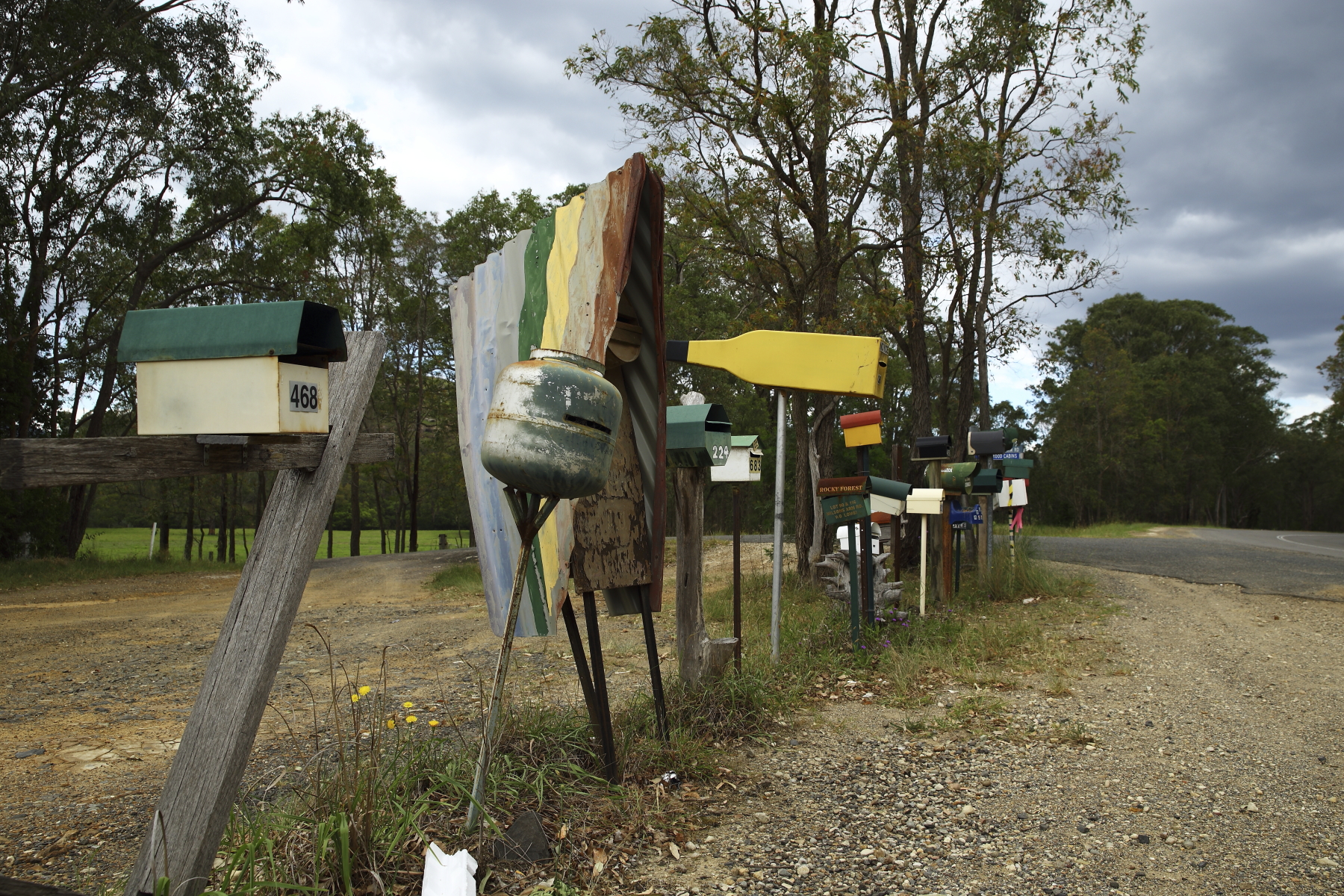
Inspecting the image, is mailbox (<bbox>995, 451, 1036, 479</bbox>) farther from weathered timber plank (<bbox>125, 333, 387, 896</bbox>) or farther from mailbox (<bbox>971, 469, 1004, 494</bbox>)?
weathered timber plank (<bbox>125, 333, 387, 896</bbox>)

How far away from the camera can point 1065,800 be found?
11.3 feet

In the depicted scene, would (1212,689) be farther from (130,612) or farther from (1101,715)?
(130,612)

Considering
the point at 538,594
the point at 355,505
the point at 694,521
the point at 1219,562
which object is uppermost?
the point at 694,521

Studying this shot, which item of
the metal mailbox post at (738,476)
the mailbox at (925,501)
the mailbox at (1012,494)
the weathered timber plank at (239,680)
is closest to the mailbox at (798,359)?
the metal mailbox post at (738,476)

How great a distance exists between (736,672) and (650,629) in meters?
1.13

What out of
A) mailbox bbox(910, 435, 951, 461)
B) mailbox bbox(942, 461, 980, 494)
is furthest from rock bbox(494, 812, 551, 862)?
mailbox bbox(910, 435, 951, 461)

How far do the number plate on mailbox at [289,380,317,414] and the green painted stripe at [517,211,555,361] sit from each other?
0.98 m

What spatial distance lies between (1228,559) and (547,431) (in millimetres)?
12464

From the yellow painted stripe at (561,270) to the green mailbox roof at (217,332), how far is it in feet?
3.34

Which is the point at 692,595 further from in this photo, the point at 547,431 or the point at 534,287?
the point at 547,431

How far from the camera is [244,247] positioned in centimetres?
1825

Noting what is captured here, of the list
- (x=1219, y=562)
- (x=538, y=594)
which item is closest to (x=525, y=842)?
(x=538, y=594)

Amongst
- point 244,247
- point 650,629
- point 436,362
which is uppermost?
point 244,247

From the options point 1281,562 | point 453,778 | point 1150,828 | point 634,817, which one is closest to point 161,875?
point 453,778
